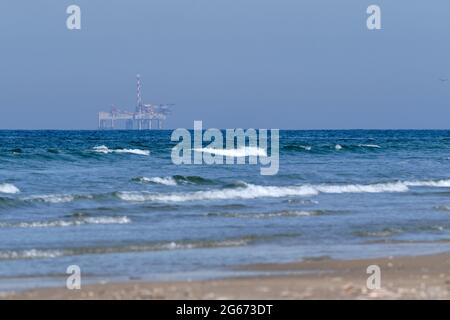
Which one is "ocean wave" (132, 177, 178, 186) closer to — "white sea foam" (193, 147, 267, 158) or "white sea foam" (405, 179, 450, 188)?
"white sea foam" (405, 179, 450, 188)

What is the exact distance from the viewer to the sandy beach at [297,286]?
10203 millimetres

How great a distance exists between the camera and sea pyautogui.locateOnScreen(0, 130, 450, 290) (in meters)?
13.1

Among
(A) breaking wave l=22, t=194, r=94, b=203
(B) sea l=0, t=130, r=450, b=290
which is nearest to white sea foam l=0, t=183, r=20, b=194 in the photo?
(B) sea l=0, t=130, r=450, b=290

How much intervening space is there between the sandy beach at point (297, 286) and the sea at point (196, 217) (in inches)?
22.0

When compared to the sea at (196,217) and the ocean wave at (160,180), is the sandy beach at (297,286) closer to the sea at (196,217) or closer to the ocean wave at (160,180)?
the sea at (196,217)

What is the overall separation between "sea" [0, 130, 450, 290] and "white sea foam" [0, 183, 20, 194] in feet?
0.09

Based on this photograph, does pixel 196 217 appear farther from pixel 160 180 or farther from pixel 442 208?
pixel 160 180

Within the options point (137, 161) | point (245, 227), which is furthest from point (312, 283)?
point (137, 161)

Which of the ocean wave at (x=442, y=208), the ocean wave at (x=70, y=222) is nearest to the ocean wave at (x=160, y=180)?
the ocean wave at (x=442, y=208)

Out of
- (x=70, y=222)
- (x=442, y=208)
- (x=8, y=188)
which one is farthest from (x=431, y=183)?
(x=70, y=222)

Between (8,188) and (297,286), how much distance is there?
15.1m

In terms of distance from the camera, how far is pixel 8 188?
80.4 feet

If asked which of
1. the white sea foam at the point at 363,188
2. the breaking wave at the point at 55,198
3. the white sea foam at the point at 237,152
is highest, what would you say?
the breaking wave at the point at 55,198
